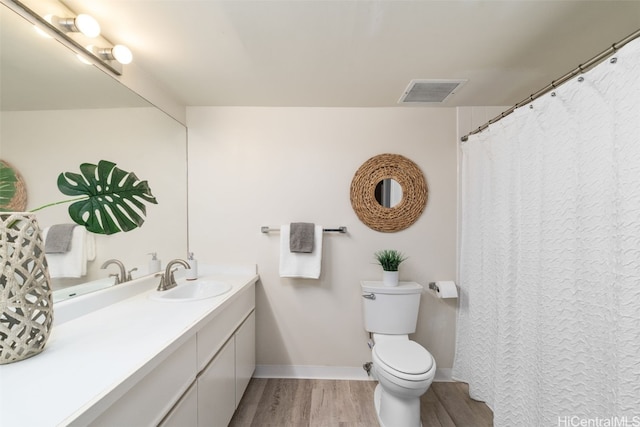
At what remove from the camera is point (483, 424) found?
1.62m

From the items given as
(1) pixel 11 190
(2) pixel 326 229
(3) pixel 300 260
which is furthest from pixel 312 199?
(1) pixel 11 190

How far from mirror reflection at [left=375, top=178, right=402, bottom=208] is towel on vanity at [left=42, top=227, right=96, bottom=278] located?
1766mm

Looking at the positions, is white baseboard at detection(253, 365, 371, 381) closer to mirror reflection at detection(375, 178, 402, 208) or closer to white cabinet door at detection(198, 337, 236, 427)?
white cabinet door at detection(198, 337, 236, 427)

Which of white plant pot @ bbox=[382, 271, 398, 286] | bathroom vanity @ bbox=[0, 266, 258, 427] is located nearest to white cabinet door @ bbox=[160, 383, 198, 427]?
bathroom vanity @ bbox=[0, 266, 258, 427]

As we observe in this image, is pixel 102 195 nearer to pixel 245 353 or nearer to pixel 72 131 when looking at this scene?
pixel 72 131

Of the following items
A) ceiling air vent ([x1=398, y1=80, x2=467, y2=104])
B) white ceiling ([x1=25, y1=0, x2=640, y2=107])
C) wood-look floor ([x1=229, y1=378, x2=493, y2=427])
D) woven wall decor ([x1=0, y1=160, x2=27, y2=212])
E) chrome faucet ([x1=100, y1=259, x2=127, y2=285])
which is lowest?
wood-look floor ([x1=229, y1=378, x2=493, y2=427])

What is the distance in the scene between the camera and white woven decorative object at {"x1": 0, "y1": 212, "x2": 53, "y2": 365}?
2.45 feet

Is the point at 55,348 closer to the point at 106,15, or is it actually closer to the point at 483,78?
the point at 106,15

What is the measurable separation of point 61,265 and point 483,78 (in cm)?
246

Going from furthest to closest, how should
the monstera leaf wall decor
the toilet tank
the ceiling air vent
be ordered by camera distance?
1. the toilet tank
2. the ceiling air vent
3. the monstera leaf wall decor

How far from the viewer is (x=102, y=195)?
3.94ft

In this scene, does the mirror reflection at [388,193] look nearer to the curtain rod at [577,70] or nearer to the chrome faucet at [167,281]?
the curtain rod at [577,70]

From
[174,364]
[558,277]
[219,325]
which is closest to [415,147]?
[558,277]

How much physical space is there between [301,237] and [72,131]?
1365mm
